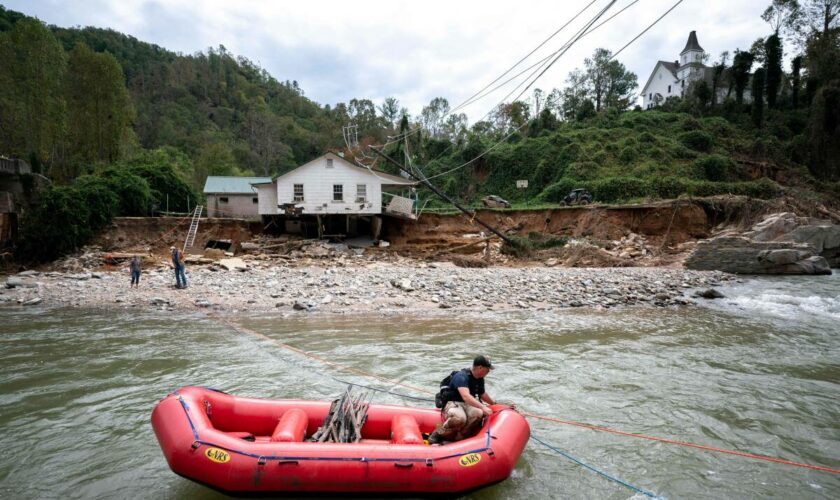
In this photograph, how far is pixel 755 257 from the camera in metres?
18.7

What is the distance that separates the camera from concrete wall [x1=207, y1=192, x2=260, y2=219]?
26.4 meters

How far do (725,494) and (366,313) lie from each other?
9136 millimetres

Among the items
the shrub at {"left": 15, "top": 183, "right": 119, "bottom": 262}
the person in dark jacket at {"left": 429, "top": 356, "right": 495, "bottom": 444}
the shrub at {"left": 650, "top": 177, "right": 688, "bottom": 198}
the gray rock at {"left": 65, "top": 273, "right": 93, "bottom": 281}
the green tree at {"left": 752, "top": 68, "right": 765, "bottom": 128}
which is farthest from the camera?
the green tree at {"left": 752, "top": 68, "right": 765, "bottom": 128}

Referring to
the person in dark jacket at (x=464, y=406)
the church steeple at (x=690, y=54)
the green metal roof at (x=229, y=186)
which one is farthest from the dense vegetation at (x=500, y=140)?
the person in dark jacket at (x=464, y=406)

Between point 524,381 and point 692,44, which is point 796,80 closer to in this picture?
point 692,44

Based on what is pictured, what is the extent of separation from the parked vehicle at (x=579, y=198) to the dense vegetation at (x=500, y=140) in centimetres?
242

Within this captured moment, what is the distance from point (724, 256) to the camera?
1908 centimetres

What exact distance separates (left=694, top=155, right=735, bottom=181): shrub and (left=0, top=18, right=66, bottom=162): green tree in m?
45.5

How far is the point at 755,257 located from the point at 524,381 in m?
17.3

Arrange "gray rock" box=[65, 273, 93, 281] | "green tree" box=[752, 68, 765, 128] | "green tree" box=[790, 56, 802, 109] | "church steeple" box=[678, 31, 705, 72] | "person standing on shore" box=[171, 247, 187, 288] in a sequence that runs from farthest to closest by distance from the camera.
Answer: "church steeple" box=[678, 31, 705, 72], "green tree" box=[790, 56, 802, 109], "green tree" box=[752, 68, 765, 128], "gray rock" box=[65, 273, 93, 281], "person standing on shore" box=[171, 247, 187, 288]

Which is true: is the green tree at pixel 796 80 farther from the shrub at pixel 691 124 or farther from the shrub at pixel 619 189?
the shrub at pixel 619 189

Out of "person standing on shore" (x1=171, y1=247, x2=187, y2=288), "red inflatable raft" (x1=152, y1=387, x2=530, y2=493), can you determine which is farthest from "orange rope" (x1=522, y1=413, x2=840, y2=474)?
"person standing on shore" (x1=171, y1=247, x2=187, y2=288)

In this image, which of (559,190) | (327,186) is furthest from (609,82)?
(327,186)

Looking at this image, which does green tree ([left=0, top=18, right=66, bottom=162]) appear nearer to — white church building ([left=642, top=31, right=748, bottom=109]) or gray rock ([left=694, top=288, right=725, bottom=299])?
gray rock ([left=694, top=288, right=725, bottom=299])
